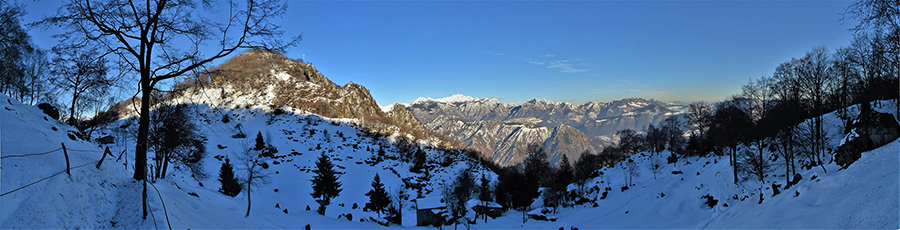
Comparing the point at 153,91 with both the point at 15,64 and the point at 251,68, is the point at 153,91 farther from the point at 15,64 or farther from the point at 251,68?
the point at 15,64

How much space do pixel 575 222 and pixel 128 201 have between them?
43.5 metres

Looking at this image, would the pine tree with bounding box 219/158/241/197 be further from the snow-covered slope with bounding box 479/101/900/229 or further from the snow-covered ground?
the snow-covered slope with bounding box 479/101/900/229

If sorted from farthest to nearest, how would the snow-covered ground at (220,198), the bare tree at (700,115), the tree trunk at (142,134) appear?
the bare tree at (700,115) < the tree trunk at (142,134) < the snow-covered ground at (220,198)

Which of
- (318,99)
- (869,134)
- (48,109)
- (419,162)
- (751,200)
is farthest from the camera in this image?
(318,99)

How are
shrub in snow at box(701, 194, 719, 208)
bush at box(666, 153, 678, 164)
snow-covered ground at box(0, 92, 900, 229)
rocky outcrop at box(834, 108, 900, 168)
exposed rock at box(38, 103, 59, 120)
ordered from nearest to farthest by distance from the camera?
snow-covered ground at box(0, 92, 900, 229), exposed rock at box(38, 103, 59, 120), rocky outcrop at box(834, 108, 900, 168), shrub in snow at box(701, 194, 719, 208), bush at box(666, 153, 678, 164)

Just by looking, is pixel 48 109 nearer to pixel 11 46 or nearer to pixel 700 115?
pixel 11 46

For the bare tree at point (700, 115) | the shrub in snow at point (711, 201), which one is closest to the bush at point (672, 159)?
the bare tree at point (700, 115)

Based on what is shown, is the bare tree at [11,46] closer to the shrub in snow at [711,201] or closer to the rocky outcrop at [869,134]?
the rocky outcrop at [869,134]

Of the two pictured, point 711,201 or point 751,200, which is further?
point 711,201

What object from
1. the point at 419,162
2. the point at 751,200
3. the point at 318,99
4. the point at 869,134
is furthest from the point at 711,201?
the point at 318,99

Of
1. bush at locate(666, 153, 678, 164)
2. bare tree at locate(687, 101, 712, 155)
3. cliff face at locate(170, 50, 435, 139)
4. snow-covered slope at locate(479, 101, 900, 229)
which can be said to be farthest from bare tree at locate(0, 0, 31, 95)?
bush at locate(666, 153, 678, 164)

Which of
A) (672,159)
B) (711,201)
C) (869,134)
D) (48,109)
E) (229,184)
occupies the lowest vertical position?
(711,201)

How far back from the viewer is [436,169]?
8056cm

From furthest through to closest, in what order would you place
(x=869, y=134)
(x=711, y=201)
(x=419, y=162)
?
(x=419, y=162)
(x=711, y=201)
(x=869, y=134)
